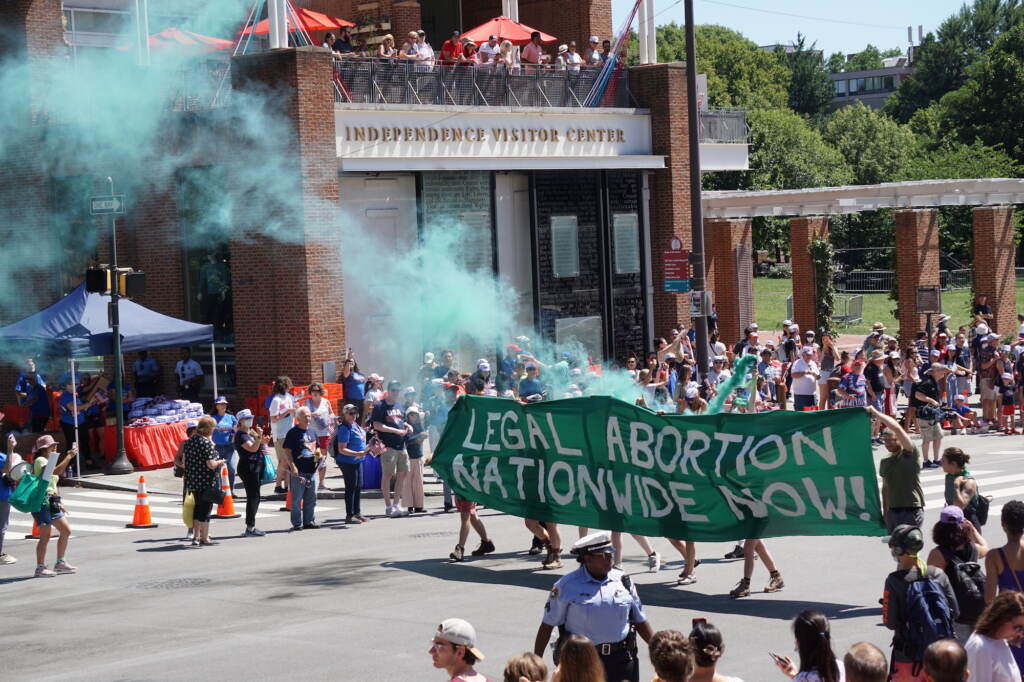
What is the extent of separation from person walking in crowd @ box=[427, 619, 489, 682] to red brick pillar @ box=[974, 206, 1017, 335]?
34.1m

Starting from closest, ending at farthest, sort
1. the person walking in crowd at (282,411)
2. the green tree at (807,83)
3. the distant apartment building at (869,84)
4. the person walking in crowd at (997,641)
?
1. the person walking in crowd at (997,641)
2. the person walking in crowd at (282,411)
3. the green tree at (807,83)
4. the distant apartment building at (869,84)

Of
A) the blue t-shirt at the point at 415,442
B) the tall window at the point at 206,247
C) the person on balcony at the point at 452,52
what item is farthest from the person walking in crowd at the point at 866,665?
the person on balcony at the point at 452,52

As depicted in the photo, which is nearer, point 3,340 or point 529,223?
point 3,340

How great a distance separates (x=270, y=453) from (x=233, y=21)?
34.2 feet

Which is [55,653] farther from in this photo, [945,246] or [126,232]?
[945,246]

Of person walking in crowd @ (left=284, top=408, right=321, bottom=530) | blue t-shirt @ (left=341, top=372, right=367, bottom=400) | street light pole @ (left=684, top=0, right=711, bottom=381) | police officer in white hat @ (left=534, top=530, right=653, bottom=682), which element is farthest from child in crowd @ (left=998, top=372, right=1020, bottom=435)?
police officer in white hat @ (left=534, top=530, right=653, bottom=682)

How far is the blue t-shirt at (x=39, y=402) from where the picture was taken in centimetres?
2561

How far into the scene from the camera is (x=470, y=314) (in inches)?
1135

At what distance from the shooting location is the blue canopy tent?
78.0 ft

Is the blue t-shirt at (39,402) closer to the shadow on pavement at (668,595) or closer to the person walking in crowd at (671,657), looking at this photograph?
the shadow on pavement at (668,595)

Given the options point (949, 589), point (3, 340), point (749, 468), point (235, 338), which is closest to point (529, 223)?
point (235, 338)

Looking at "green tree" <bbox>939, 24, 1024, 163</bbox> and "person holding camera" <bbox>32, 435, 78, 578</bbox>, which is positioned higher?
"green tree" <bbox>939, 24, 1024, 163</bbox>

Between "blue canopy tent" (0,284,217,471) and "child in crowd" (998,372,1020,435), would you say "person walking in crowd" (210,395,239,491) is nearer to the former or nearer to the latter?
"blue canopy tent" (0,284,217,471)

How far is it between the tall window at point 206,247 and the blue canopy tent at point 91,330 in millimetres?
2268
